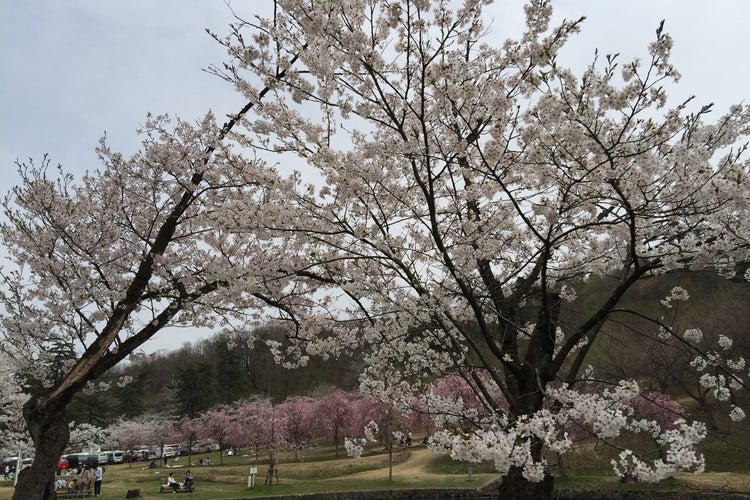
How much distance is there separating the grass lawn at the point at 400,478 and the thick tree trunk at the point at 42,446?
11.7m

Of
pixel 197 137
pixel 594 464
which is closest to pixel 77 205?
pixel 197 137

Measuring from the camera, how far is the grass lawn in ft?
47.2

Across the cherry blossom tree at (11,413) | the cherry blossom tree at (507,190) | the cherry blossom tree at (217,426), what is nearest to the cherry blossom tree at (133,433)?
the cherry blossom tree at (217,426)

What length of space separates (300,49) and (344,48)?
0.60 m

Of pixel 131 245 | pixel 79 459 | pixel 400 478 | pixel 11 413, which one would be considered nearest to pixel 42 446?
pixel 131 245

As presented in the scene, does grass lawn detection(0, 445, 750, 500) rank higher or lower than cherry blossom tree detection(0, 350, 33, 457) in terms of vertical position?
lower

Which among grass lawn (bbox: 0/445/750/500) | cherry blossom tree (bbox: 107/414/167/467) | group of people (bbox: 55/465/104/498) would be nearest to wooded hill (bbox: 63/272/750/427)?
cherry blossom tree (bbox: 107/414/167/467)

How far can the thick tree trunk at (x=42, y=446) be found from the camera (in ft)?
17.8

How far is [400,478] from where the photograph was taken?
1923 centimetres

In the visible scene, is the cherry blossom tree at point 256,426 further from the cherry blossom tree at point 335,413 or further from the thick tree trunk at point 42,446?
the thick tree trunk at point 42,446

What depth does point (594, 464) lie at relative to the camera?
742 inches

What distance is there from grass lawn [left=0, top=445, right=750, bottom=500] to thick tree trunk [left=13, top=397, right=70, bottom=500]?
11734mm

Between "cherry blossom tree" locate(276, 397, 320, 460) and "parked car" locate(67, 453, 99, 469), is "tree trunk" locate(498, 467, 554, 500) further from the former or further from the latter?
"parked car" locate(67, 453, 99, 469)

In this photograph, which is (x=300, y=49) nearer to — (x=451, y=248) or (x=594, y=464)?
(x=451, y=248)
